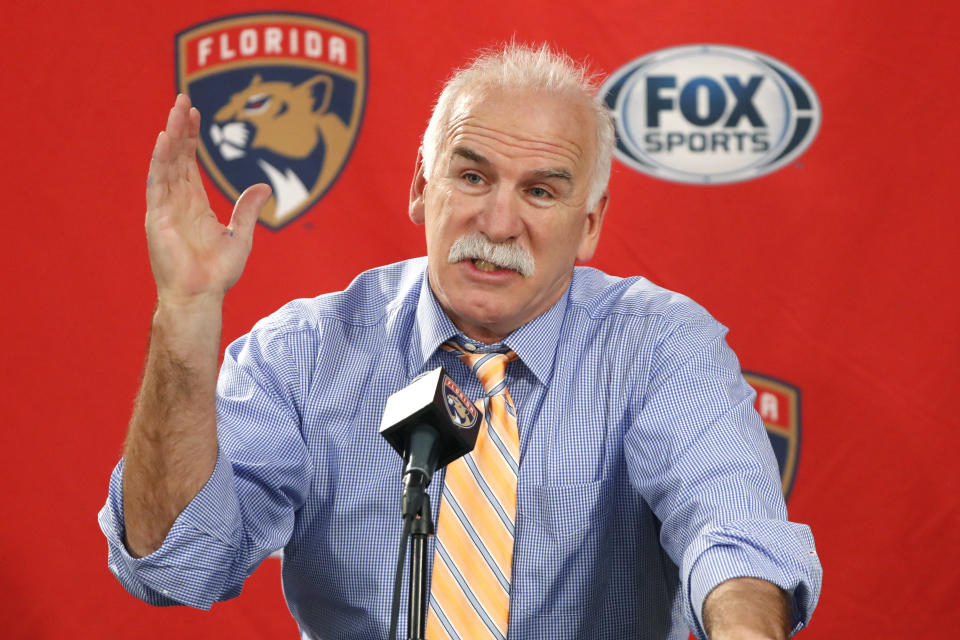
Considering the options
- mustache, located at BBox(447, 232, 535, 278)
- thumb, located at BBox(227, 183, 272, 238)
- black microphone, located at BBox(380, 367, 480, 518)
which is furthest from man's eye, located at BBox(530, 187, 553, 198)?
black microphone, located at BBox(380, 367, 480, 518)

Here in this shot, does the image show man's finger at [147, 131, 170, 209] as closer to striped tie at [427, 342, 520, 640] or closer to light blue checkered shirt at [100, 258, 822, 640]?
light blue checkered shirt at [100, 258, 822, 640]

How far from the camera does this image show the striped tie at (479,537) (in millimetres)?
1629

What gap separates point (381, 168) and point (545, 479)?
3.37ft

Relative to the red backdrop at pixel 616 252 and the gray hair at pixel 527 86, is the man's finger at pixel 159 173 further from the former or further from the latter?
the red backdrop at pixel 616 252

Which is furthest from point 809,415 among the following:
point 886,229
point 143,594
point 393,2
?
point 143,594

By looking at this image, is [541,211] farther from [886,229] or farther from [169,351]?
[886,229]


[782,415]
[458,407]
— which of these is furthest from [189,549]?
[782,415]

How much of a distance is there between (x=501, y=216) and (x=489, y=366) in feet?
0.77

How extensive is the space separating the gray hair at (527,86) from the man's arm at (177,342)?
0.49m

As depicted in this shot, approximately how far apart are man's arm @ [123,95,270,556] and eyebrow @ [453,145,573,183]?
16.9 inches

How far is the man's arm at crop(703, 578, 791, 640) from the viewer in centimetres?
128

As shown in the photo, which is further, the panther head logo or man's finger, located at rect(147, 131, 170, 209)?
the panther head logo

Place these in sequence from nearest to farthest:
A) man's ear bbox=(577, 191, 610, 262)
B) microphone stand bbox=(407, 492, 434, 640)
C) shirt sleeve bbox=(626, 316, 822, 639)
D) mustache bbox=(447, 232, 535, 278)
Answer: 1. microphone stand bbox=(407, 492, 434, 640)
2. shirt sleeve bbox=(626, 316, 822, 639)
3. mustache bbox=(447, 232, 535, 278)
4. man's ear bbox=(577, 191, 610, 262)

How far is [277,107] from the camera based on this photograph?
2521 millimetres
